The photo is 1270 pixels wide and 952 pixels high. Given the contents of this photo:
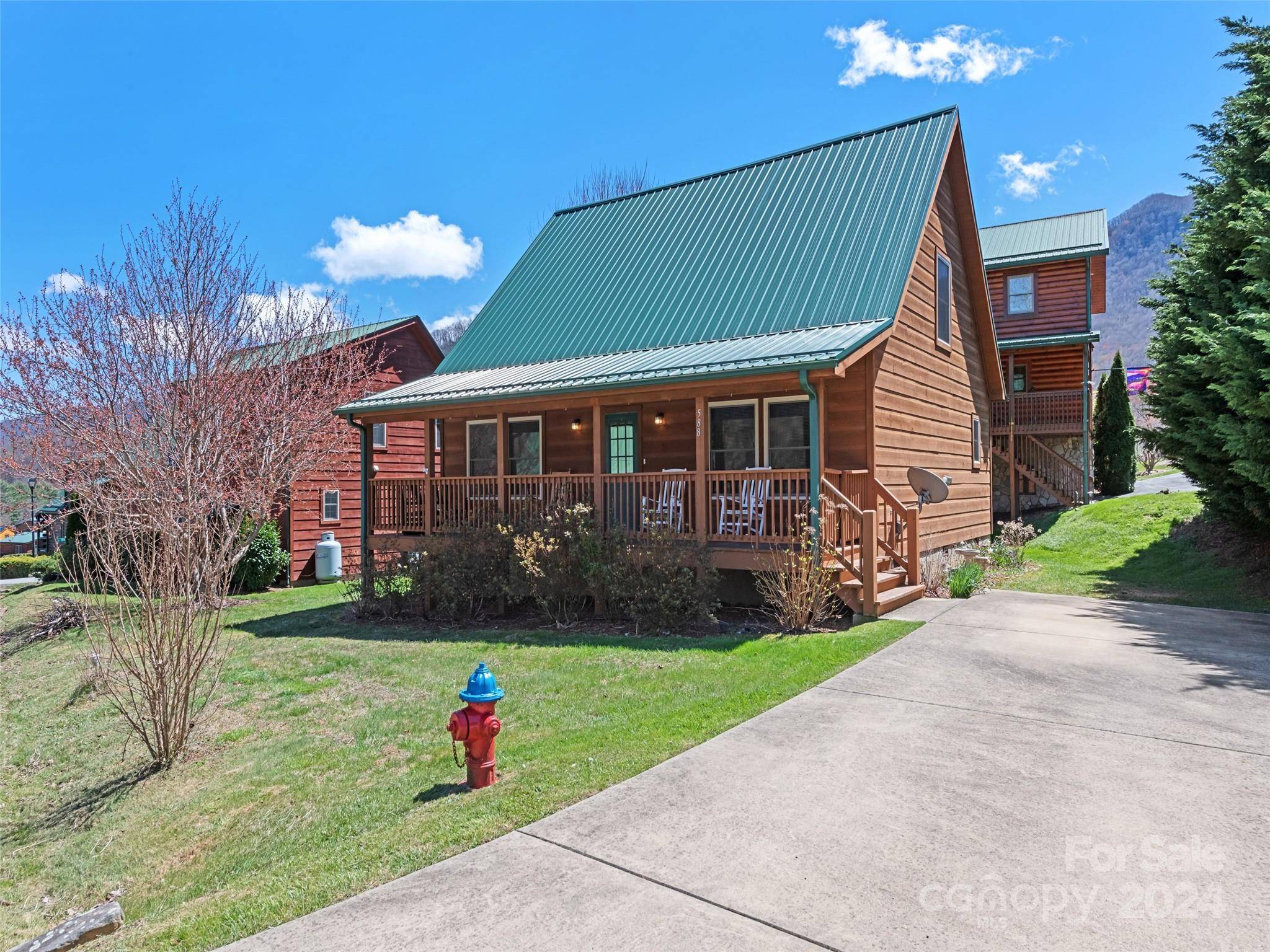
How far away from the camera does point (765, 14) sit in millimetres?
13836

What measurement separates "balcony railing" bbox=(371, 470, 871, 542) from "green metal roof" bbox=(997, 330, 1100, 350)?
48.0ft

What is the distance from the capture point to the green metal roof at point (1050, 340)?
21516mm

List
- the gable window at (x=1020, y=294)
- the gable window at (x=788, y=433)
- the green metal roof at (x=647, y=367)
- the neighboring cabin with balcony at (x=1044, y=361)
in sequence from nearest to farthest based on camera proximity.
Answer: the green metal roof at (x=647, y=367) < the gable window at (x=788, y=433) < the neighboring cabin with balcony at (x=1044, y=361) < the gable window at (x=1020, y=294)

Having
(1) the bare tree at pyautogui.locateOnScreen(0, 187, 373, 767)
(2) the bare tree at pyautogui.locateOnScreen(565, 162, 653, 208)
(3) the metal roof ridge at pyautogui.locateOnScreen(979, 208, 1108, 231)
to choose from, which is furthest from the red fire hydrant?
(2) the bare tree at pyautogui.locateOnScreen(565, 162, 653, 208)

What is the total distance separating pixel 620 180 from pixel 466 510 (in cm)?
3839

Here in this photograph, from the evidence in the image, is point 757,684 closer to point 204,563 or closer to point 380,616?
point 204,563

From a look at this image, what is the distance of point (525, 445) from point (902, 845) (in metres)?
11.9

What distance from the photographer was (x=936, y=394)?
1355cm

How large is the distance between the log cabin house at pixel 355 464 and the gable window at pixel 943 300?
41.6 ft

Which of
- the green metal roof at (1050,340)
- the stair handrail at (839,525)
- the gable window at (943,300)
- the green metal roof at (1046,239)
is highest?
the green metal roof at (1046,239)

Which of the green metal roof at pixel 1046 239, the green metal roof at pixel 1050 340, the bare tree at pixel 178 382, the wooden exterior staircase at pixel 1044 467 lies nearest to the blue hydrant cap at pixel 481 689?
the bare tree at pixel 178 382

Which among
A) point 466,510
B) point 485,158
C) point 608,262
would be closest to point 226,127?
point 485,158

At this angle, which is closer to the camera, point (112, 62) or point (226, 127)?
point (112, 62)

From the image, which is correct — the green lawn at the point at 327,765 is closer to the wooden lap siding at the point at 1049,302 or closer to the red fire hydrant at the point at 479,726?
the red fire hydrant at the point at 479,726
